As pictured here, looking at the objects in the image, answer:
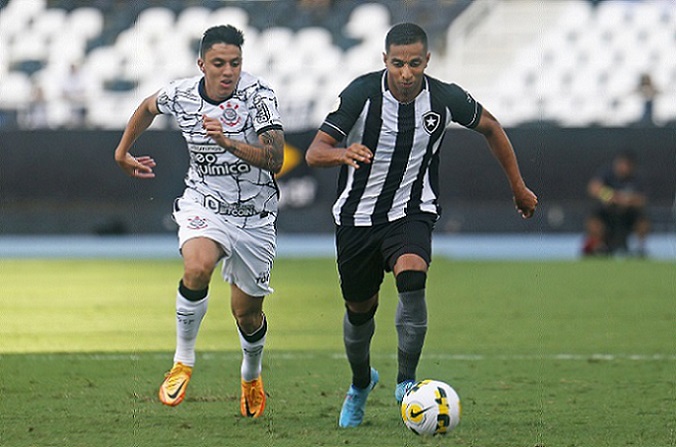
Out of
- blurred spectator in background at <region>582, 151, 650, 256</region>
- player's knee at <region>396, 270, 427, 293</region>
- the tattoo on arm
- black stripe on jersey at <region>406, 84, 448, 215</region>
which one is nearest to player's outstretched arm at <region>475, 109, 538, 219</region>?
black stripe on jersey at <region>406, 84, 448, 215</region>

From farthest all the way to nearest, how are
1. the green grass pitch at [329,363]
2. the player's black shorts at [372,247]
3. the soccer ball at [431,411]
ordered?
the player's black shorts at [372,247] < the green grass pitch at [329,363] < the soccer ball at [431,411]

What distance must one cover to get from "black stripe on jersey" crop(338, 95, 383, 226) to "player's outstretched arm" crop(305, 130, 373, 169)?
27 centimetres

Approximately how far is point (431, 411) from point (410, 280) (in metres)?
0.66

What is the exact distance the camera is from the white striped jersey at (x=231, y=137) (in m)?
6.06

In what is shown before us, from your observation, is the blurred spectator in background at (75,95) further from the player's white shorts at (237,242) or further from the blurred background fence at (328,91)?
the player's white shorts at (237,242)

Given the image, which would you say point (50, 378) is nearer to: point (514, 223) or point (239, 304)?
point (239, 304)

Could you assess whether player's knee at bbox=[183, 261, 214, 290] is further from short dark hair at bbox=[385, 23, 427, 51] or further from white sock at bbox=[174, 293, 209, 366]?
short dark hair at bbox=[385, 23, 427, 51]

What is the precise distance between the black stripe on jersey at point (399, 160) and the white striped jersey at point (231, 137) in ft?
2.08

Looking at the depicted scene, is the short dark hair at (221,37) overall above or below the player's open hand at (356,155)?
above

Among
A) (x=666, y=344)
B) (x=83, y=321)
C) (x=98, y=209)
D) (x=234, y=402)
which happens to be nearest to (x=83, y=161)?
(x=98, y=209)

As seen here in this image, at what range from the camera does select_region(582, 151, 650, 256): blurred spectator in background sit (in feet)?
59.7

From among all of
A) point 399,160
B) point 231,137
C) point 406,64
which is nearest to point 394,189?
point 399,160

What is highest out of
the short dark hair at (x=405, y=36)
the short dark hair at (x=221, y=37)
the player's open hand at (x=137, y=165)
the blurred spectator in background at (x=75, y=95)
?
the short dark hair at (x=405, y=36)

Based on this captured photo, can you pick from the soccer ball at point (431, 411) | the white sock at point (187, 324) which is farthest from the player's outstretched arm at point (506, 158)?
the white sock at point (187, 324)
